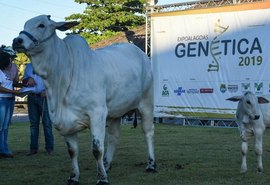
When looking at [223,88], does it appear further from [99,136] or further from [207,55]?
[99,136]

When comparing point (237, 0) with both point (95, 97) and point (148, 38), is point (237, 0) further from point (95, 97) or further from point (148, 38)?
point (95, 97)

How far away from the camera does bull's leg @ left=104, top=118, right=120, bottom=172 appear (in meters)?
8.33

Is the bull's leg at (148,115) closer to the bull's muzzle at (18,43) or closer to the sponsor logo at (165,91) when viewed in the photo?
the bull's muzzle at (18,43)

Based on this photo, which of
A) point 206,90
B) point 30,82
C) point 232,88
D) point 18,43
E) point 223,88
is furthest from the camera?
point 206,90

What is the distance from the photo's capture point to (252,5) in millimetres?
19844

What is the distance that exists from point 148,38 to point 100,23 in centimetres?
1781

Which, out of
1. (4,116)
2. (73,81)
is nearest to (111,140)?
(73,81)

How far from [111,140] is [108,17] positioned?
33.8 meters

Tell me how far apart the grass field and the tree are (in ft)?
94.2

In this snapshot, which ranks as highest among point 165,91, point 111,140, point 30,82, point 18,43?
point 18,43

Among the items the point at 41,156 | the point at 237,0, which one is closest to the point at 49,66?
the point at 41,156

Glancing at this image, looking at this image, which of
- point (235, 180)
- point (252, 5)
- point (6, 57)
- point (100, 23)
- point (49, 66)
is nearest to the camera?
point (49, 66)

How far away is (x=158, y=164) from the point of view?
8.95 metres

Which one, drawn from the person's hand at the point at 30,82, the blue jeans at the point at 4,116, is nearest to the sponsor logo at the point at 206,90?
the person's hand at the point at 30,82
